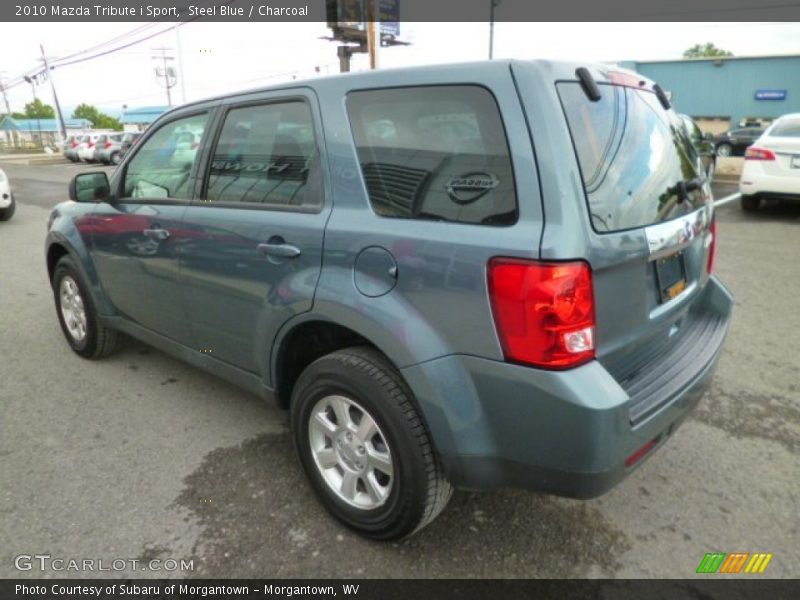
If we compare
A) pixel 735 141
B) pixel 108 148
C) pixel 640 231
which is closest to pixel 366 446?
pixel 640 231

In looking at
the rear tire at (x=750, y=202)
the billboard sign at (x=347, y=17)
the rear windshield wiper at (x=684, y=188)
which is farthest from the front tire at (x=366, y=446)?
the billboard sign at (x=347, y=17)

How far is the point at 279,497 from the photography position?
103 inches

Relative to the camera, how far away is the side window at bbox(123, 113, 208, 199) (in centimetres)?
311

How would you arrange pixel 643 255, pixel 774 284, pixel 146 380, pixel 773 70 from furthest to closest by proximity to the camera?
1. pixel 773 70
2. pixel 774 284
3. pixel 146 380
4. pixel 643 255

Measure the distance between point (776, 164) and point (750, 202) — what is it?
1.25 metres

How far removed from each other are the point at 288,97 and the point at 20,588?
220cm

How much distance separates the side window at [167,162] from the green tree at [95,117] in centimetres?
10749

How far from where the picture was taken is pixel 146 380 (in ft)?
12.6

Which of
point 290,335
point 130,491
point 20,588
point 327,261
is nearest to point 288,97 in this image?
point 327,261

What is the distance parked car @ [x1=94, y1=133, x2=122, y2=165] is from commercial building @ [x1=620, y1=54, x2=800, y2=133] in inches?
1101

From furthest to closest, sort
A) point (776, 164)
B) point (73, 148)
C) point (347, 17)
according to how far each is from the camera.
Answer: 1. point (73, 148)
2. point (347, 17)
3. point (776, 164)

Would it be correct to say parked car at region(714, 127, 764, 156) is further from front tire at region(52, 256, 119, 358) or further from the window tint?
the window tint

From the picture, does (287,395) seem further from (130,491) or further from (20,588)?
(20,588)

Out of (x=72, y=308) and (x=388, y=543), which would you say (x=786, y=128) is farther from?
(x=72, y=308)
